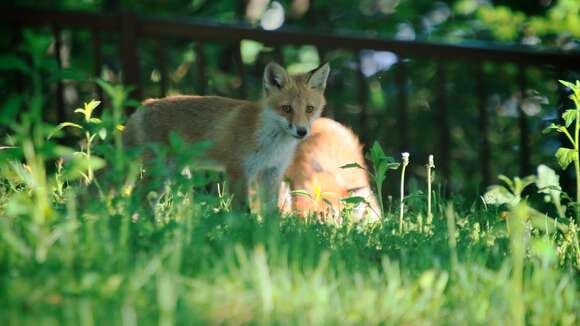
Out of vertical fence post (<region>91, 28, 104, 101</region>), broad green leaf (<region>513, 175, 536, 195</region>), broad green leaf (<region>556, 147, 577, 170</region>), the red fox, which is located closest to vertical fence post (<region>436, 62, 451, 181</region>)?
the red fox

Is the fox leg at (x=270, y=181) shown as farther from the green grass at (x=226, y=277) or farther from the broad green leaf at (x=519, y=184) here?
the green grass at (x=226, y=277)

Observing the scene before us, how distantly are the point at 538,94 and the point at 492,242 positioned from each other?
532cm

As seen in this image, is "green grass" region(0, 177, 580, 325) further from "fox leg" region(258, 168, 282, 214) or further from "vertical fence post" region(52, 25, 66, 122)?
"vertical fence post" region(52, 25, 66, 122)

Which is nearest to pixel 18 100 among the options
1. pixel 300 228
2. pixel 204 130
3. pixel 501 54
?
pixel 300 228

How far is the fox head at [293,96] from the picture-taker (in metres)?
5.52

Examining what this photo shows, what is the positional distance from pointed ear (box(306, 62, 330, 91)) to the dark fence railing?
72 centimetres

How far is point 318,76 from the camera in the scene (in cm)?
588

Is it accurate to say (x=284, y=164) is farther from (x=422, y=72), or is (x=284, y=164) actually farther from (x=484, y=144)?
(x=422, y=72)

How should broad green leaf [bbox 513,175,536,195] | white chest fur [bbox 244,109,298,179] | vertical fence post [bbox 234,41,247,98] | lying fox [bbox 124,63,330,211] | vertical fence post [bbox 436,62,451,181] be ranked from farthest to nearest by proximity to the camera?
vertical fence post [bbox 436,62,451,181]
vertical fence post [bbox 234,41,247,98]
white chest fur [bbox 244,109,298,179]
lying fox [bbox 124,63,330,211]
broad green leaf [bbox 513,175,536,195]

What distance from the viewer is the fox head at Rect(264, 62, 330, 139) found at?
18.1 ft

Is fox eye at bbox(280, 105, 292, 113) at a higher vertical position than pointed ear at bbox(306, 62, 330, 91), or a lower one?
lower

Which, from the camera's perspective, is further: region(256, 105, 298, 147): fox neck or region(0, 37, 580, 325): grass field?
region(256, 105, 298, 147): fox neck

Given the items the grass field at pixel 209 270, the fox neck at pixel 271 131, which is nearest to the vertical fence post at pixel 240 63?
the fox neck at pixel 271 131

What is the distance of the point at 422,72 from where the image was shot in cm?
1016
